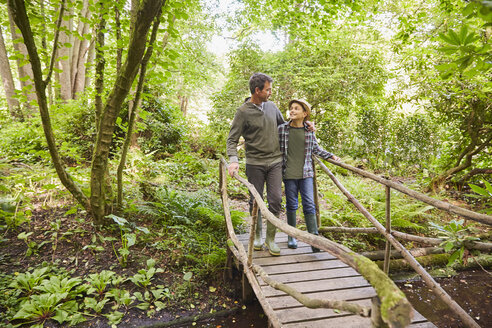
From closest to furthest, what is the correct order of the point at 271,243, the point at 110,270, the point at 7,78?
the point at 271,243, the point at 110,270, the point at 7,78

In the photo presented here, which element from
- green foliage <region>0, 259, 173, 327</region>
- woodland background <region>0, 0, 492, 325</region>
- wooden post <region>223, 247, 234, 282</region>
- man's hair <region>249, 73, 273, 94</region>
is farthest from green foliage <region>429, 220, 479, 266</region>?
green foliage <region>0, 259, 173, 327</region>

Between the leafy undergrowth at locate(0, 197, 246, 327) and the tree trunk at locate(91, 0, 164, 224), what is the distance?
1.29ft

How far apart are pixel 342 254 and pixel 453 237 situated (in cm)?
104

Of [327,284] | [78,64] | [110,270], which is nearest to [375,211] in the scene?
[327,284]

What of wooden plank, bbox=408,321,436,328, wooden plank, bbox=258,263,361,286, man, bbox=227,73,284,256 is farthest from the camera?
man, bbox=227,73,284,256

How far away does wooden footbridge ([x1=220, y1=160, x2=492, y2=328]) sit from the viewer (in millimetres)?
1000

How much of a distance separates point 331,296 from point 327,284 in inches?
8.3

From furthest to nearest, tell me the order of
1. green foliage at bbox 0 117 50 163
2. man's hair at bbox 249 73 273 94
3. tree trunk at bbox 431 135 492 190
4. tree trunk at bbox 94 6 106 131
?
green foliage at bbox 0 117 50 163 → tree trunk at bbox 431 135 492 190 → tree trunk at bbox 94 6 106 131 → man's hair at bbox 249 73 273 94

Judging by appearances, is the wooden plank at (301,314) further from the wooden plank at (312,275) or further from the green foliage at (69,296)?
the green foliage at (69,296)

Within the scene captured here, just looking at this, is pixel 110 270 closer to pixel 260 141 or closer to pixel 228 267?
pixel 228 267

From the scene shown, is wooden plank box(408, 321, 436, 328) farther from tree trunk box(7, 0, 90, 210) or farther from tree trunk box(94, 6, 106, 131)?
tree trunk box(94, 6, 106, 131)

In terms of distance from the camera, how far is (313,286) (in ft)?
9.05

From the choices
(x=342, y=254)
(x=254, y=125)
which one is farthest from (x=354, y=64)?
(x=342, y=254)

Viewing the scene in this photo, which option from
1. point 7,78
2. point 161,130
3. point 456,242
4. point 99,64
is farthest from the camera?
point 7,78
